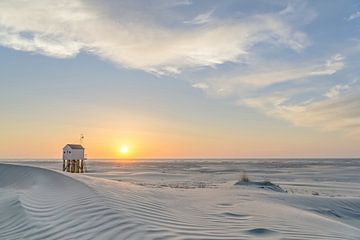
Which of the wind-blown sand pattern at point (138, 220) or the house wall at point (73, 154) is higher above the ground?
the house wall at point (73, 154)

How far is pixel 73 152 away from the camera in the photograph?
1729 inches

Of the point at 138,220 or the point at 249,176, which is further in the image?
the point at 249,176

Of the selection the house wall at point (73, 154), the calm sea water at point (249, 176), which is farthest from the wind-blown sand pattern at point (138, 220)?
the house wall at point (73, 154)

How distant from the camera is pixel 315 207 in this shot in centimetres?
1138

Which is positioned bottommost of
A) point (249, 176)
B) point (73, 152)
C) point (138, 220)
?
point (249, 176)

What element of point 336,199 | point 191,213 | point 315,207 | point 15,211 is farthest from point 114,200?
point 336,199

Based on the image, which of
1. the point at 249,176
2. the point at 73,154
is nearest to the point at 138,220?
the point at 249,176

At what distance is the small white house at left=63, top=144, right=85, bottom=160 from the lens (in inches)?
1727

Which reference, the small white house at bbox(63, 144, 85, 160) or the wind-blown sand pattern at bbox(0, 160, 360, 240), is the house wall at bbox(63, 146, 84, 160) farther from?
the wind-blown sand pattern at bbox(0, 160, 360, 240)

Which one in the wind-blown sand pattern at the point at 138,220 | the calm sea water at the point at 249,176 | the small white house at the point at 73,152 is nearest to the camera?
the wind-blown sand pattern at the point at 138,220

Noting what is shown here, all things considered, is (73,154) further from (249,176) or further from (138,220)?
(138,220)

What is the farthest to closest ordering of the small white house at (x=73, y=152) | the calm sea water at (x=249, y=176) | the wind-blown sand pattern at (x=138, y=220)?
the small white house at (x=73, y=152) < the calm sea water at (x=249, y=176) < the wind-blown sand pattern at (x=138, y=220)

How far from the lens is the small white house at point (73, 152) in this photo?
144 feet

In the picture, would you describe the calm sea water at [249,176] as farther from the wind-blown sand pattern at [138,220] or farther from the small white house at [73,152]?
the wind-blown sand pattern at [138,220]
